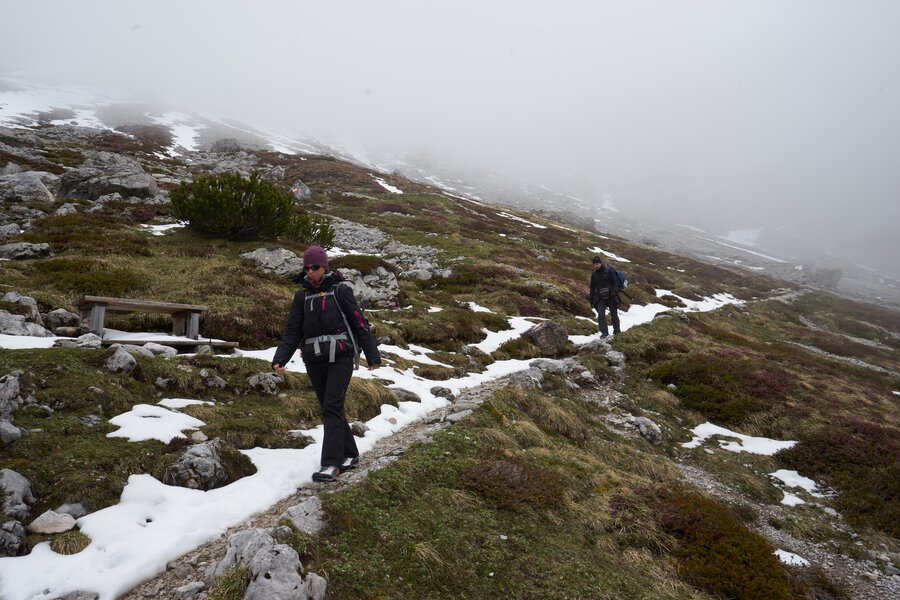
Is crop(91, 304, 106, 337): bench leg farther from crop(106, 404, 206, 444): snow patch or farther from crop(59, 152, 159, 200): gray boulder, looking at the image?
crop(59, 152, 159, 200): gray boulder

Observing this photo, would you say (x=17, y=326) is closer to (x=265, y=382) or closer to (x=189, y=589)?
(x=265, y=382)

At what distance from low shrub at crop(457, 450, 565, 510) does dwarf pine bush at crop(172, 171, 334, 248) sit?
1772 cm

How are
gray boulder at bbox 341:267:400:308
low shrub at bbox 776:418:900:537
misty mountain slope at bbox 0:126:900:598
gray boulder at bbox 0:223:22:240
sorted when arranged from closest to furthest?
misty mountain slope at bbox 0:126:900:598
low shrub at bbox 776:418:900:537
gray boulder at bbox 0:223:22:240
gray boulder at bbox 341:267:400:308

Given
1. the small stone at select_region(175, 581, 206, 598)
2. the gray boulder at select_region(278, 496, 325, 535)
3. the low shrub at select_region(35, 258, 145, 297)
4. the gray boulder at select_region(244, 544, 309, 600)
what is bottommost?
the low shrub at select_region(35, 258, 145, 297)

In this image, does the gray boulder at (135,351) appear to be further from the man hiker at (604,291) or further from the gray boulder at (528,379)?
the man hiker at (604,291)

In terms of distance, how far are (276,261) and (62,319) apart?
8.94 m

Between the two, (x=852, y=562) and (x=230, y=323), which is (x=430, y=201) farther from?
(x=852, y=562)

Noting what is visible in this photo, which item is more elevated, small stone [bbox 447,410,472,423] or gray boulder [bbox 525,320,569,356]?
small stone [bbox 447,410,472,423]

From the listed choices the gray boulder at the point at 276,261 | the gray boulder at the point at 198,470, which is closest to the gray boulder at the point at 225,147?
the gray boulder at the point at 276,261

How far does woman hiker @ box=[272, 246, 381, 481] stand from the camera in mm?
6078

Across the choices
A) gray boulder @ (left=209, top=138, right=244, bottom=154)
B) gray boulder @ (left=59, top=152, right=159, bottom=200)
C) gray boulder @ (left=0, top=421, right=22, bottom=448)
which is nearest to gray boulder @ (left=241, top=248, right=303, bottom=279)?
gray boulder @ (left=0, top=421, right=22, bottom=448)

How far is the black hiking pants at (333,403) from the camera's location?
610 centimetres

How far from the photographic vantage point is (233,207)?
20.0 metres

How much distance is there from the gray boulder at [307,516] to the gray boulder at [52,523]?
6.37ft
